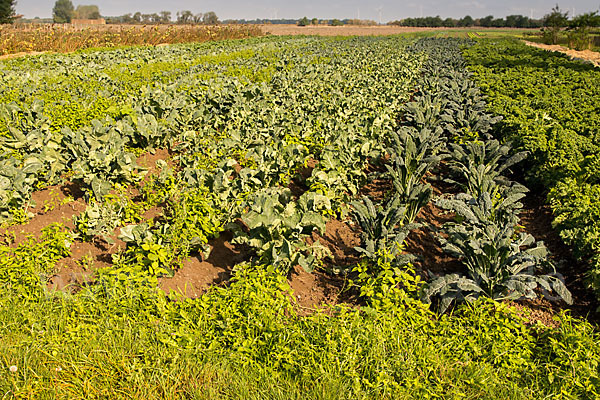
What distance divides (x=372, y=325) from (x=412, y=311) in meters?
0.44

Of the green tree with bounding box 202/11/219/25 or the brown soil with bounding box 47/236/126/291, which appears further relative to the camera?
the green tree with bounding box 202/11/219/25

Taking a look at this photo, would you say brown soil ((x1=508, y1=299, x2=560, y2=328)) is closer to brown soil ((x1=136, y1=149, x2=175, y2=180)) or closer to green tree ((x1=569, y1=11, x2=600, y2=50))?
brown soil ((x1=136, y1=149, x2=175, y2=180))

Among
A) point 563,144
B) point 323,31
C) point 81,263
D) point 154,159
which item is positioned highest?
point 323,31

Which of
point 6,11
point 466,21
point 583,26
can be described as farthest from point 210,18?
point 466,21

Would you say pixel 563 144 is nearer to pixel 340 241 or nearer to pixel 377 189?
pixel 377 189

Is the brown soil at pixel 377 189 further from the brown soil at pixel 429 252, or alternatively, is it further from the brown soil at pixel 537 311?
the brown soil at pixel 537 311

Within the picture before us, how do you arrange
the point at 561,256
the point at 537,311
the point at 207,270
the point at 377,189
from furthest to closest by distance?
the point at 377,189 < the point at 561,256 < the point at 207,270 < the point at 537,311

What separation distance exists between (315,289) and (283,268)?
1.39 feet

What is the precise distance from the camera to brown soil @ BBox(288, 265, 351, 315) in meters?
4.03

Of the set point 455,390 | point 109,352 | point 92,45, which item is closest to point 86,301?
point 109,352

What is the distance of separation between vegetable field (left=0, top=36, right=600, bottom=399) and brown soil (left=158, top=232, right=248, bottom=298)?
0.08ft

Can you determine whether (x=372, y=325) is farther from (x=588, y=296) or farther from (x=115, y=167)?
(x=115, y=167)

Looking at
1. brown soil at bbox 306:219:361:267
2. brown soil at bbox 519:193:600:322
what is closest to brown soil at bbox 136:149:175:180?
brown soil at bbox 306:219:361:267

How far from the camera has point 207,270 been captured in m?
4.44
